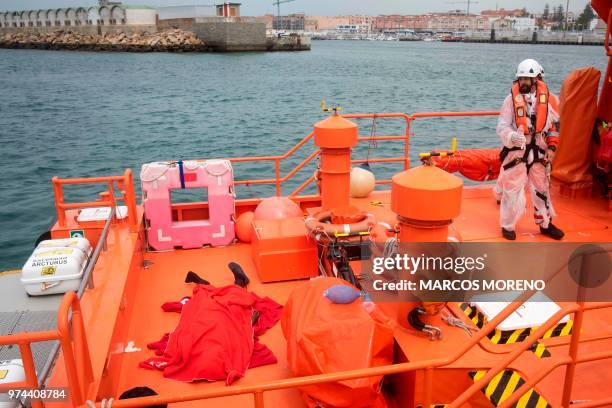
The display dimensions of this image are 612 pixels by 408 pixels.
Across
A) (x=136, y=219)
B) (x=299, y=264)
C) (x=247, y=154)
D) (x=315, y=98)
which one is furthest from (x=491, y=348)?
(x=315, y=98)

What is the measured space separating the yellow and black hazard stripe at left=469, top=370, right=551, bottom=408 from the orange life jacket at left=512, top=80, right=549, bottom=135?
10.5ft

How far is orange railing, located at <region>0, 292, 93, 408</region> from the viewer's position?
2770 mm

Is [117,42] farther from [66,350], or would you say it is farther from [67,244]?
[66,350]

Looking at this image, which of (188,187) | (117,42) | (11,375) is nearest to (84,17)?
(117,42)

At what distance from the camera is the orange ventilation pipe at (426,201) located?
3.58 metres

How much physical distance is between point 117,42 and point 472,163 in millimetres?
95060

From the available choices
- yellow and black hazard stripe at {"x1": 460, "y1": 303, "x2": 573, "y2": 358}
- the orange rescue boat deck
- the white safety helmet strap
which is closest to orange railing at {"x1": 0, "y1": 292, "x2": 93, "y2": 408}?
the orange rescue boat deck

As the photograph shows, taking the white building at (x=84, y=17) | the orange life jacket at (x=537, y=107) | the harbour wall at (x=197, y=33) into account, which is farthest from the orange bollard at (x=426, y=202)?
the white building at (x=84, y=17)

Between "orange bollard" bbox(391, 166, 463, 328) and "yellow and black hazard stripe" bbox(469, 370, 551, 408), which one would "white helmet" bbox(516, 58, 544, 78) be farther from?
"yellow and black hazard stripe" bbox(469, 370, 551, 408)

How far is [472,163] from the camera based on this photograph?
8.04 meters

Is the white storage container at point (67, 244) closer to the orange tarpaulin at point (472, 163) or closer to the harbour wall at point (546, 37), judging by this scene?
the orange tarpaulin at point (472, 163)

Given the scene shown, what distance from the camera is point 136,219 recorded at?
6406mm

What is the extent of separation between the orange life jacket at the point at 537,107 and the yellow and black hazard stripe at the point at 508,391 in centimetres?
321

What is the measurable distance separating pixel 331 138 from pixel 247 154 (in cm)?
1682
